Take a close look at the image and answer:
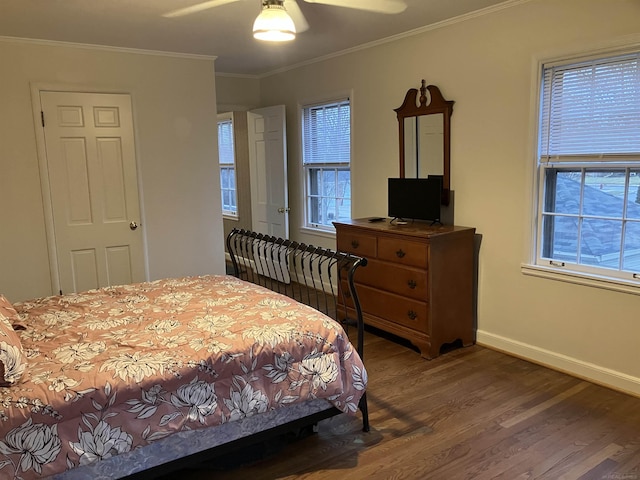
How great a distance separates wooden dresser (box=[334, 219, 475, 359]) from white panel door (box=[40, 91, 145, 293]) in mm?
2154

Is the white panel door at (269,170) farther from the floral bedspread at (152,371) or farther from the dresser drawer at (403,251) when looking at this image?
the floral bedspread at (152,371)

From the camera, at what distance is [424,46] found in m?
3.99

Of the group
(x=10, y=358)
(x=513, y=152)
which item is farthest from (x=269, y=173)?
(x=10, y=358)

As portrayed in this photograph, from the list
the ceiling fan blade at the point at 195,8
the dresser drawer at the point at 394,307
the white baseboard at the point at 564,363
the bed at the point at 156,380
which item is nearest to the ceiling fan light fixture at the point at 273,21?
the ceiling fan blade at the point at 195,8

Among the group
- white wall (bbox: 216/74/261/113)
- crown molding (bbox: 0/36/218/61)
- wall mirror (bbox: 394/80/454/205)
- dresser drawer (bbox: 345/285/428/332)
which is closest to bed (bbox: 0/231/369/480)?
dresser drawer (bbox: 345/285/428/332)

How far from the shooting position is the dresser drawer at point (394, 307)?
3621mm

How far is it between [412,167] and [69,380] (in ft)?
10.2

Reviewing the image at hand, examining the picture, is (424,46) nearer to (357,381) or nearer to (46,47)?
(357,381)

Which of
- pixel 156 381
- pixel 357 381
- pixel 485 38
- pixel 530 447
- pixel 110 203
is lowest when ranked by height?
pixel 530 447

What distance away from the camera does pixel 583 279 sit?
3.16 metres

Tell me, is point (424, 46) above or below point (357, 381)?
above

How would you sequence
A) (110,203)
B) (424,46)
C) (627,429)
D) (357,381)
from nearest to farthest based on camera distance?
(357,381)
(627,429)
(424,46)
(110,203)

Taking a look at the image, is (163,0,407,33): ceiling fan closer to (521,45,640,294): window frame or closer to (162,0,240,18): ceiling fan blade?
(162,0,240,18): ceiling fan blade

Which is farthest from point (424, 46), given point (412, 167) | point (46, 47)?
point (46, 47)
